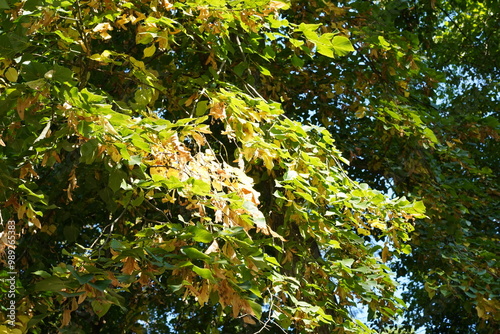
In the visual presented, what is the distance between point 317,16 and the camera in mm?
5355

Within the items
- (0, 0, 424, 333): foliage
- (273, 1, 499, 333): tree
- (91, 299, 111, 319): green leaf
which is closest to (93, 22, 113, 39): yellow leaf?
(0, 0, 424, 333): foliage

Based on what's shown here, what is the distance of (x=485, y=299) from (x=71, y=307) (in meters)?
3.44

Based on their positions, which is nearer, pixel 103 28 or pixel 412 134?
pixel 103 28

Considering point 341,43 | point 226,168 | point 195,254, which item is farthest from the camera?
point 341,43

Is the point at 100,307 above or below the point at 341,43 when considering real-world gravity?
below

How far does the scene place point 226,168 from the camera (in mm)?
2928

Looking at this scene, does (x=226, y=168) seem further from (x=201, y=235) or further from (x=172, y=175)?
(x=201, y=235)

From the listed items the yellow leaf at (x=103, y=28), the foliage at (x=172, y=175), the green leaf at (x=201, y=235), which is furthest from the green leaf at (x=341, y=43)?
the green leaf at (x=201, y=235)

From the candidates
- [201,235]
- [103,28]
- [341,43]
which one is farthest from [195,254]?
[341,43]

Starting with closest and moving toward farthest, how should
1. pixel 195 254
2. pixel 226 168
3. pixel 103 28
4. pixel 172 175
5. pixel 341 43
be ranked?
pixel 195 254, pixel 172 175, pixel 226 168, pixel 103 28, pixel 341 43

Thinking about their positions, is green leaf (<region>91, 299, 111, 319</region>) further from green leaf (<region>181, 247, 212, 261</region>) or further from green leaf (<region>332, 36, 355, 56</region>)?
A: green leaf (<region>332, 36, 355, 56</region>)

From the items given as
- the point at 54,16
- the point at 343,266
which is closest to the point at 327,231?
the point at 343,266

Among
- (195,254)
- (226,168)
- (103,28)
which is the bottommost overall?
(195,254)

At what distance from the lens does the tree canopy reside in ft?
8.46
